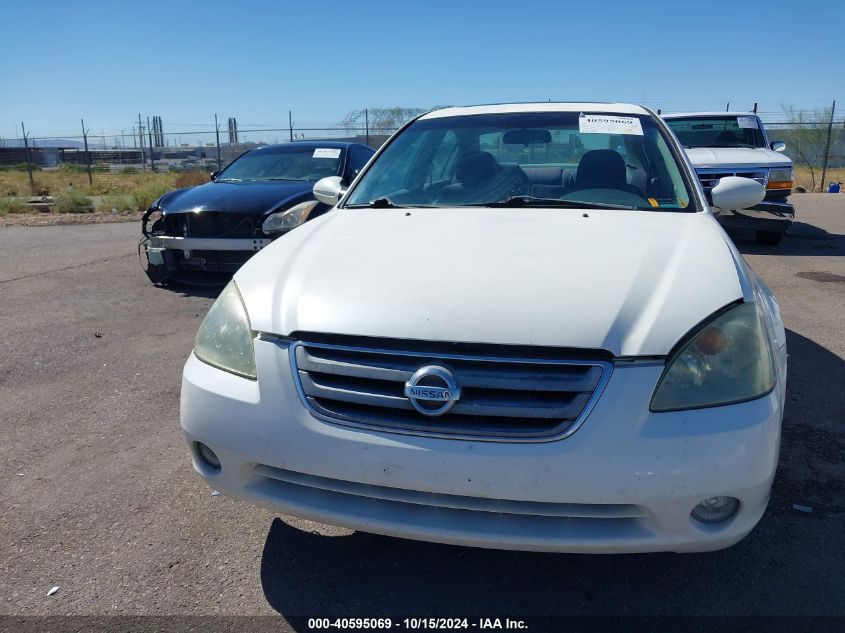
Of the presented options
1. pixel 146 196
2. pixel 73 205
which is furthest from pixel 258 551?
pixel 73 205

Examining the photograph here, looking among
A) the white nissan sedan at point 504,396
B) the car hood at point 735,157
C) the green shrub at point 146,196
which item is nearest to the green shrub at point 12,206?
the green shrub at point 146,196

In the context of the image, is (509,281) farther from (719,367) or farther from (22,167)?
(22,167)

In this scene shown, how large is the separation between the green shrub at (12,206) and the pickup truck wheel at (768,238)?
15788 mm

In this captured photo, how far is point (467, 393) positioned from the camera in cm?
193

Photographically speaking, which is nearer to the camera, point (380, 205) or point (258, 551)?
point (258, 551)

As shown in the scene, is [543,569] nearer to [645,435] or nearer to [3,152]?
[645,435]

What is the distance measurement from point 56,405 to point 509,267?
2938 mm

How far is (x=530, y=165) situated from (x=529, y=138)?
7.1 inches

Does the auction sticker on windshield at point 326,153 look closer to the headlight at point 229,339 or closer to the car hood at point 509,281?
the car hood at point 509,281

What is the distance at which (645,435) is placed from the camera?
1.82 m

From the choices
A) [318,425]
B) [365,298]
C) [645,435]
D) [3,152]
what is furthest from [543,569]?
[3,152]

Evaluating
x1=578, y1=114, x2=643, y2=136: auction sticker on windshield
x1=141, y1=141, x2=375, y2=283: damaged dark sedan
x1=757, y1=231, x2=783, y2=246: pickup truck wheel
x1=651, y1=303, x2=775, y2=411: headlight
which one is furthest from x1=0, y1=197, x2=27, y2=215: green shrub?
x1=651, y1=303, x2=775, y2=411: headlight

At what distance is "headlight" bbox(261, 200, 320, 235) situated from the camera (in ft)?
20.1

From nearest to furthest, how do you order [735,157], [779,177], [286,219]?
[286,219] < [779,177] < [735,157]
